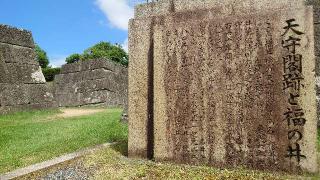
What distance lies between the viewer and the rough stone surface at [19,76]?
10.2m

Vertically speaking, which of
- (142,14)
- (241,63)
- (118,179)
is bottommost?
(118,179)

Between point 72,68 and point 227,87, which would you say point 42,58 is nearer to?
point 72,68

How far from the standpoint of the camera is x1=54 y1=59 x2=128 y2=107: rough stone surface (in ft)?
51.4

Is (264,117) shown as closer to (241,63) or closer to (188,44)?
(241,63)

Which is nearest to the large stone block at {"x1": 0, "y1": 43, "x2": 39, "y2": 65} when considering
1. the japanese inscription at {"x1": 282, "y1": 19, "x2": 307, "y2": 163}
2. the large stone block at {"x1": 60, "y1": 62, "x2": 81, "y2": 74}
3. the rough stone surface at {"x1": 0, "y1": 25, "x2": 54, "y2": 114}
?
the rough stone surface at {"x1": 0, "y1": 25, "x2": 54, "y2": 114}

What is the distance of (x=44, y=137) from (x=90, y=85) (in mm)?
9179

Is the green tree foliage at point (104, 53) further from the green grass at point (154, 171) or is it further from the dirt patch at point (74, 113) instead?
the green grass at point (154, 171)

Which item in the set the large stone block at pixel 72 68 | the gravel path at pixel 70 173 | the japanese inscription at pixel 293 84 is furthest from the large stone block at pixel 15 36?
the japanese inscription at pixel 293 84

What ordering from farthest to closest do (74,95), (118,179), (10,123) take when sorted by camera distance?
(74,95) < (10,123) < (118,179)

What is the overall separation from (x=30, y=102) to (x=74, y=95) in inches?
215

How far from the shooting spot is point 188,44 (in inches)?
180

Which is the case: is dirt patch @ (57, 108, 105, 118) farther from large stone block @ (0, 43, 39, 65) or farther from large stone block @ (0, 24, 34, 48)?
large stone block @ (0, 24, 34, 48)

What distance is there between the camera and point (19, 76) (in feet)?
35.2

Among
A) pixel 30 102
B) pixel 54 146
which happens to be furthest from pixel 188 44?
pixel 30 102
